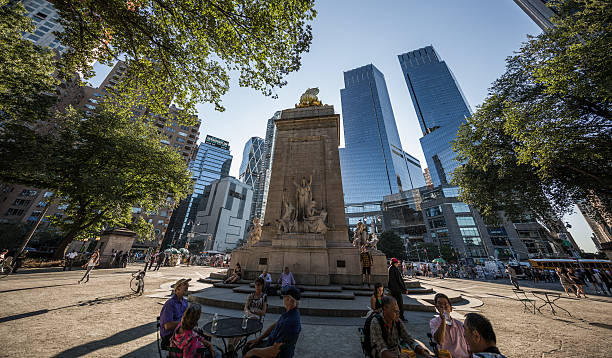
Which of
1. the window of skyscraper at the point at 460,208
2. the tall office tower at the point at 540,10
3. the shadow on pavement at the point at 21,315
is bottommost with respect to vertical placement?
the shadow on pavement at the point at 21,315

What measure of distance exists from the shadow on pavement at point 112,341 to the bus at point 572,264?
35.9m

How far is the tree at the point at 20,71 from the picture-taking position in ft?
36.1

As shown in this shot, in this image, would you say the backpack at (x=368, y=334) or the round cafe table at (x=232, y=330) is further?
the round cafe table at (x=232, y=330)

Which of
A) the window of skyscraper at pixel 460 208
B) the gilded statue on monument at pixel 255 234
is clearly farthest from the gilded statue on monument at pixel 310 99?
the window of skyscraper at pixel 460 208

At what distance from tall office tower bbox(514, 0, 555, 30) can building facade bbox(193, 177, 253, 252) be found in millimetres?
84084

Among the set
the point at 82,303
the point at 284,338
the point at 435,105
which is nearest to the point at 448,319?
the point at 284,338

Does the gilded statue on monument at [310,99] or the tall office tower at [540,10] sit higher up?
the tall office tower at [540,10]

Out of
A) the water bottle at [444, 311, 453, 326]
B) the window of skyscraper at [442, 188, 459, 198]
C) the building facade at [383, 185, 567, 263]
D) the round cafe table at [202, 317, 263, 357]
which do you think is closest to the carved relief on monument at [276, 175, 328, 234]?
the round cafe table at [202, 317, 263, 357]

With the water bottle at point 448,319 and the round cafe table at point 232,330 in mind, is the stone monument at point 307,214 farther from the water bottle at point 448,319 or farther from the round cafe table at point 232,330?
the water bottle at point 448,319

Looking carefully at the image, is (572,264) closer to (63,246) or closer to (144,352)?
(144,352)

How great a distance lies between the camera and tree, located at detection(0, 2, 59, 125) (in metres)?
11.0

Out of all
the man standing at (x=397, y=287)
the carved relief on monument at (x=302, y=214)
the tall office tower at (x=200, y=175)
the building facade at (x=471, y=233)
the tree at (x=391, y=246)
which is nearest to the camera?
the man standing at (x=397, y=287)

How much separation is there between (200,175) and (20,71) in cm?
8913

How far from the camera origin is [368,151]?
10106 cm
